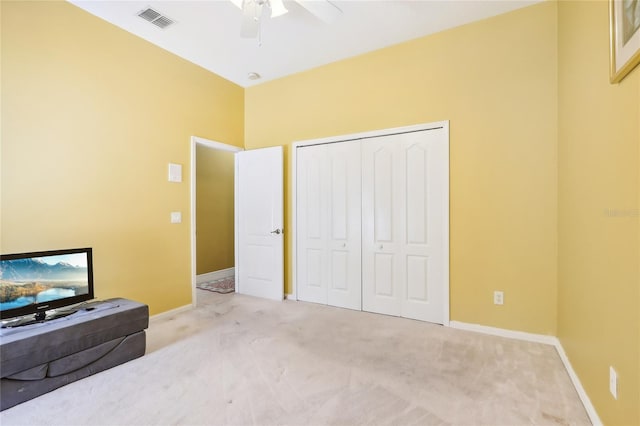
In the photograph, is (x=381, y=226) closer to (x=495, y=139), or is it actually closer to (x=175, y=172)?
(x=495, y=139)

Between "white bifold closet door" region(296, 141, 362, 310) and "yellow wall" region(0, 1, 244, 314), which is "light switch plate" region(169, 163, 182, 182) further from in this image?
"white bifold closet door" region(296, 141, 362, 310)

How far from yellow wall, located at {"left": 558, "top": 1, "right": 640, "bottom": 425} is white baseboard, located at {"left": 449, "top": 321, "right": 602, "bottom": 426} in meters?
0.07

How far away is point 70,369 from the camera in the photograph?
2.03m

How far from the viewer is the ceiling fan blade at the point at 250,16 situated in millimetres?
2205

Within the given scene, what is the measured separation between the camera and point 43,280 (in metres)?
2.23

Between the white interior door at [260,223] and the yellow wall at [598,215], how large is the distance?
2.97m

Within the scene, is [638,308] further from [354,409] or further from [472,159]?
[472,159]

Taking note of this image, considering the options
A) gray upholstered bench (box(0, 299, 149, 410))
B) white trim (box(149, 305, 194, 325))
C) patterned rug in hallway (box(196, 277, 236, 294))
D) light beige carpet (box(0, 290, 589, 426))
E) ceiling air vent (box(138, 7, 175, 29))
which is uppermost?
ceiling air vent (box(138, 7, 175, 29))

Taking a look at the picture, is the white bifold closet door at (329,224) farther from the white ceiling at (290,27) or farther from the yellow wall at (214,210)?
the yellow wall at (214,210)

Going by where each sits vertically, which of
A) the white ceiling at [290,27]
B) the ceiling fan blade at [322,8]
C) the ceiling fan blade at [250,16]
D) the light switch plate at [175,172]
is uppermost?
the white ceiling at [290,27]

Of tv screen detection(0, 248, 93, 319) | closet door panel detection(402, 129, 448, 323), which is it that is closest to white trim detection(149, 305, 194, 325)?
tv screen detection(0, 248, 93, 319)

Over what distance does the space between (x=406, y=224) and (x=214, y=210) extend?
142 inches

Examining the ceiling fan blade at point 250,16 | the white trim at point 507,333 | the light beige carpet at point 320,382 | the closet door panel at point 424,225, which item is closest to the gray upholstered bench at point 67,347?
the light beige carpet at point 320,382

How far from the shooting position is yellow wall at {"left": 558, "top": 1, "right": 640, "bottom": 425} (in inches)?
49.4
